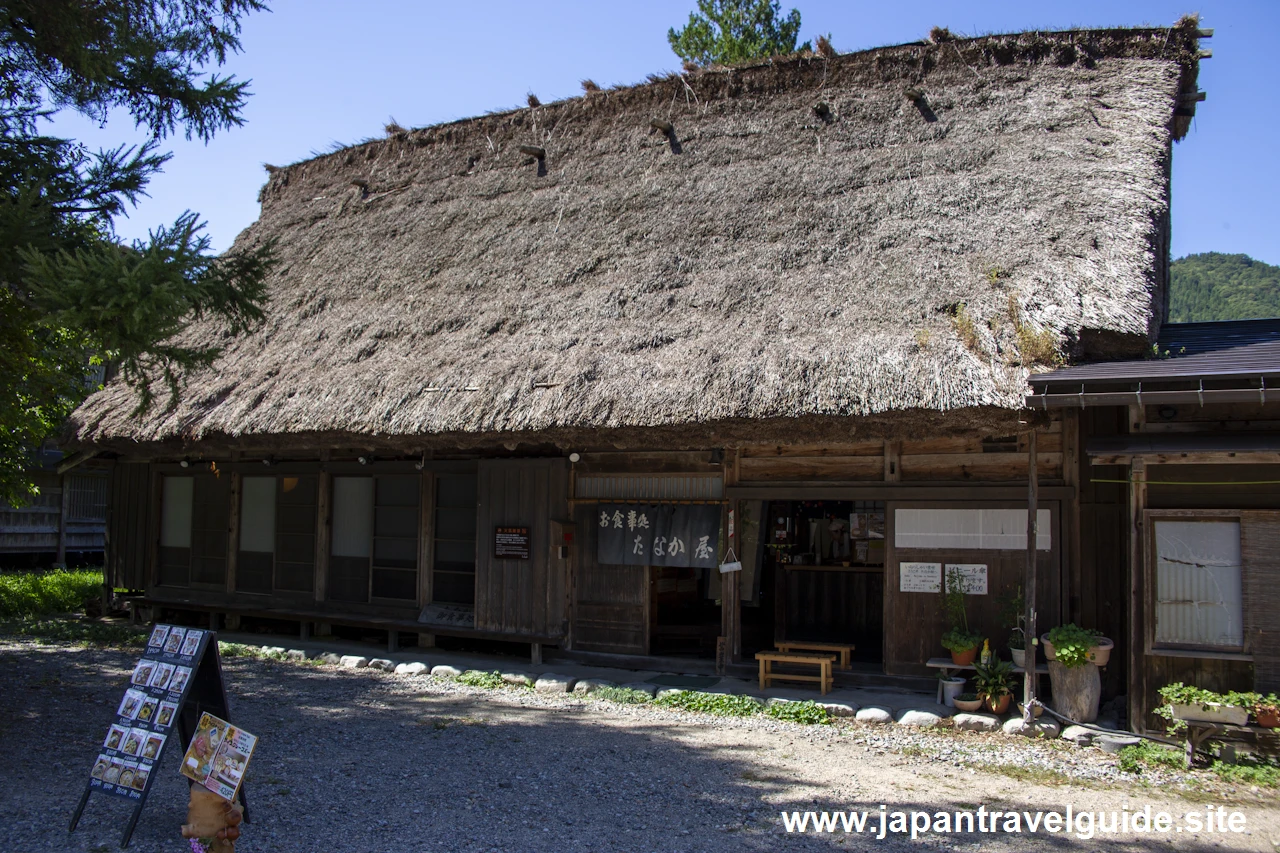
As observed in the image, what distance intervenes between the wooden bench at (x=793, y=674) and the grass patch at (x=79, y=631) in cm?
777

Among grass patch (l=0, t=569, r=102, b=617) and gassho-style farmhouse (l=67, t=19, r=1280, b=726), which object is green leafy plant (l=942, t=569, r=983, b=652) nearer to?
gassho-style farmhouse (l=67, t=19, r=1280, b=726)

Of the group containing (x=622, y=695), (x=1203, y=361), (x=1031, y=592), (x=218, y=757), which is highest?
(x=1203, y=361)

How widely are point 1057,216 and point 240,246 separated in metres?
12.0

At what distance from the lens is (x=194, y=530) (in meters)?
12.2

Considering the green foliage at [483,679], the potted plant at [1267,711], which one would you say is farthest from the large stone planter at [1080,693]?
the green foliage at [483,679]

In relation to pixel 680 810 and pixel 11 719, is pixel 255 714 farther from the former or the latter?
pixel 680 810

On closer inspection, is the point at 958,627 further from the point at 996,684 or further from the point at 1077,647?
the point at 1077,647

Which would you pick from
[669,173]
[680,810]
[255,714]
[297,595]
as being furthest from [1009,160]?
[297,595]

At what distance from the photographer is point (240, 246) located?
14211 mm

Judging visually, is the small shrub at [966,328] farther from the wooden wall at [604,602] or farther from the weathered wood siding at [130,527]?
the weathered wood siding at [130,527]

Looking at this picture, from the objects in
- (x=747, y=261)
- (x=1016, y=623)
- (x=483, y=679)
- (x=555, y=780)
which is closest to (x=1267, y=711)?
(x=1016, y=623)

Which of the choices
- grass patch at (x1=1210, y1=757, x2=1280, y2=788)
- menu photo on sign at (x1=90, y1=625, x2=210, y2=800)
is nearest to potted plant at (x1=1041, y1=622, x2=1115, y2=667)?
grass patch at (x1=1210, y1=757, x2=1280, y2=788)

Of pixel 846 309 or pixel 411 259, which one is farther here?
pixel 411 259

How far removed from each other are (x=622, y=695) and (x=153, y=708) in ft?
14.4
